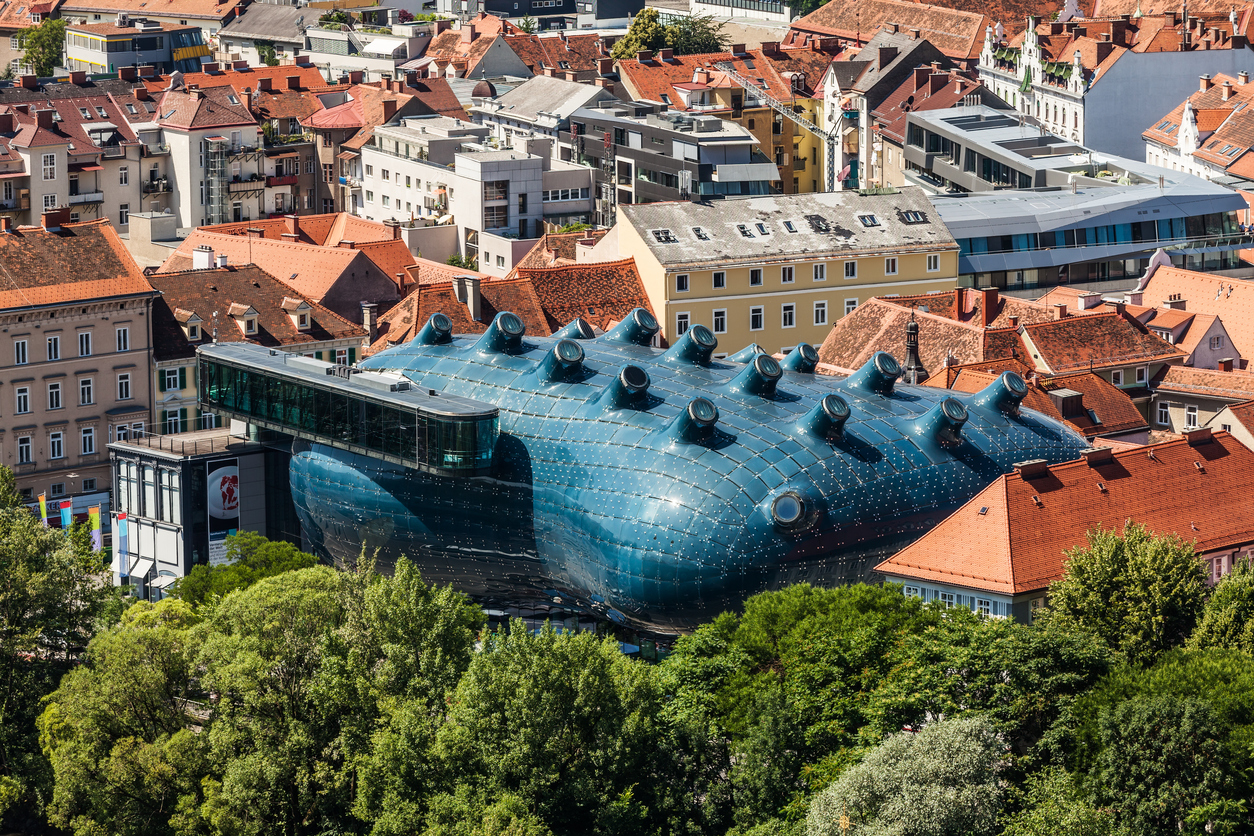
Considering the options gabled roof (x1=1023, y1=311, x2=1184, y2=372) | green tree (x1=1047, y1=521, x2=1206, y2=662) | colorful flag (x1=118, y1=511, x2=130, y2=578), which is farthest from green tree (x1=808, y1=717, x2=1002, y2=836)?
gabled roof (x1=1023, y1=311, x2=1184, y2=372)

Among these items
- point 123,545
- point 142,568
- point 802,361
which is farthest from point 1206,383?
point 123,545

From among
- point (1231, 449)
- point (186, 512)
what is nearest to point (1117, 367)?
point (1231, 449)

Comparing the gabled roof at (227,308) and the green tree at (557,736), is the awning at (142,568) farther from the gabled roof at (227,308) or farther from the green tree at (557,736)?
the green tree at (557,736)

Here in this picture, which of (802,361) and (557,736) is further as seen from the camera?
(802,361)

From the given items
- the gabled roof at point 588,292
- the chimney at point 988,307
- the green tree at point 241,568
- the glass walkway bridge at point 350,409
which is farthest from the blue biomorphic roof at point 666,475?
the gabled roof at point 588,292

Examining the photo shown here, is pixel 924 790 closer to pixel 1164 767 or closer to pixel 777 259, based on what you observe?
pixel 1164 767

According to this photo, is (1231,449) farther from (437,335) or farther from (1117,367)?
(437,335)
